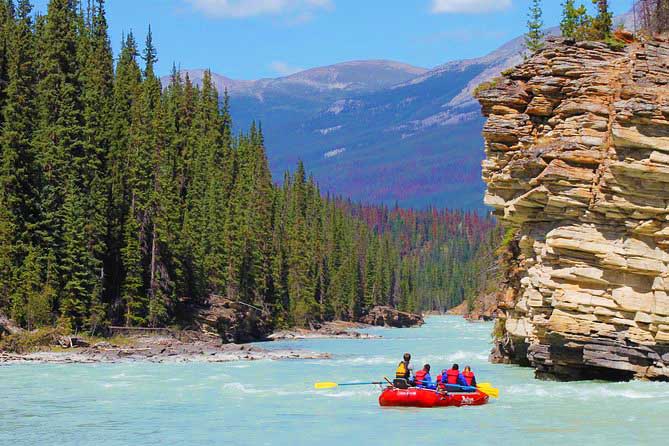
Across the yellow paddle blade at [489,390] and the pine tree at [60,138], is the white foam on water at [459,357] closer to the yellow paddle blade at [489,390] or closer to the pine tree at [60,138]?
the yellow paddle blade at [489,390]

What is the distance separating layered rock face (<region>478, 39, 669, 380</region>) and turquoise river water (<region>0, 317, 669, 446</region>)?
64.4 inches

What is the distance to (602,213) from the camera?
39969mm

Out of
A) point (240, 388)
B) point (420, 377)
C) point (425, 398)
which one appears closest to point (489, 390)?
point (420, 377)

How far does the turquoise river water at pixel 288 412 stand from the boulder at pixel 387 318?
9254 cm

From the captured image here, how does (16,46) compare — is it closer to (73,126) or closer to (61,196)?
(73,126)

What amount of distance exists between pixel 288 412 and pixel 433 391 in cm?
558

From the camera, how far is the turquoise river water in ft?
98.7

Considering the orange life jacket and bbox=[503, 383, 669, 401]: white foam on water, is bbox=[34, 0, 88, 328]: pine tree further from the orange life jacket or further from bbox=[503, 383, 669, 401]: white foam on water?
bbox=[503, 383, 669, 401]: white foam on water

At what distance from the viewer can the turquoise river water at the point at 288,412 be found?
1185 inches

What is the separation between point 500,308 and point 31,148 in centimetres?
3699

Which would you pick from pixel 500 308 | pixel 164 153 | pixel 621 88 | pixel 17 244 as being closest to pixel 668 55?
pixel 621 88

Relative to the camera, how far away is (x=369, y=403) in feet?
125

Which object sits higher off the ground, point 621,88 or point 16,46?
point 16,46

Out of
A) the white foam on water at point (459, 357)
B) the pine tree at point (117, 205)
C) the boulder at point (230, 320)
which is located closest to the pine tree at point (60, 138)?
the pine tree at point (117, 205)
